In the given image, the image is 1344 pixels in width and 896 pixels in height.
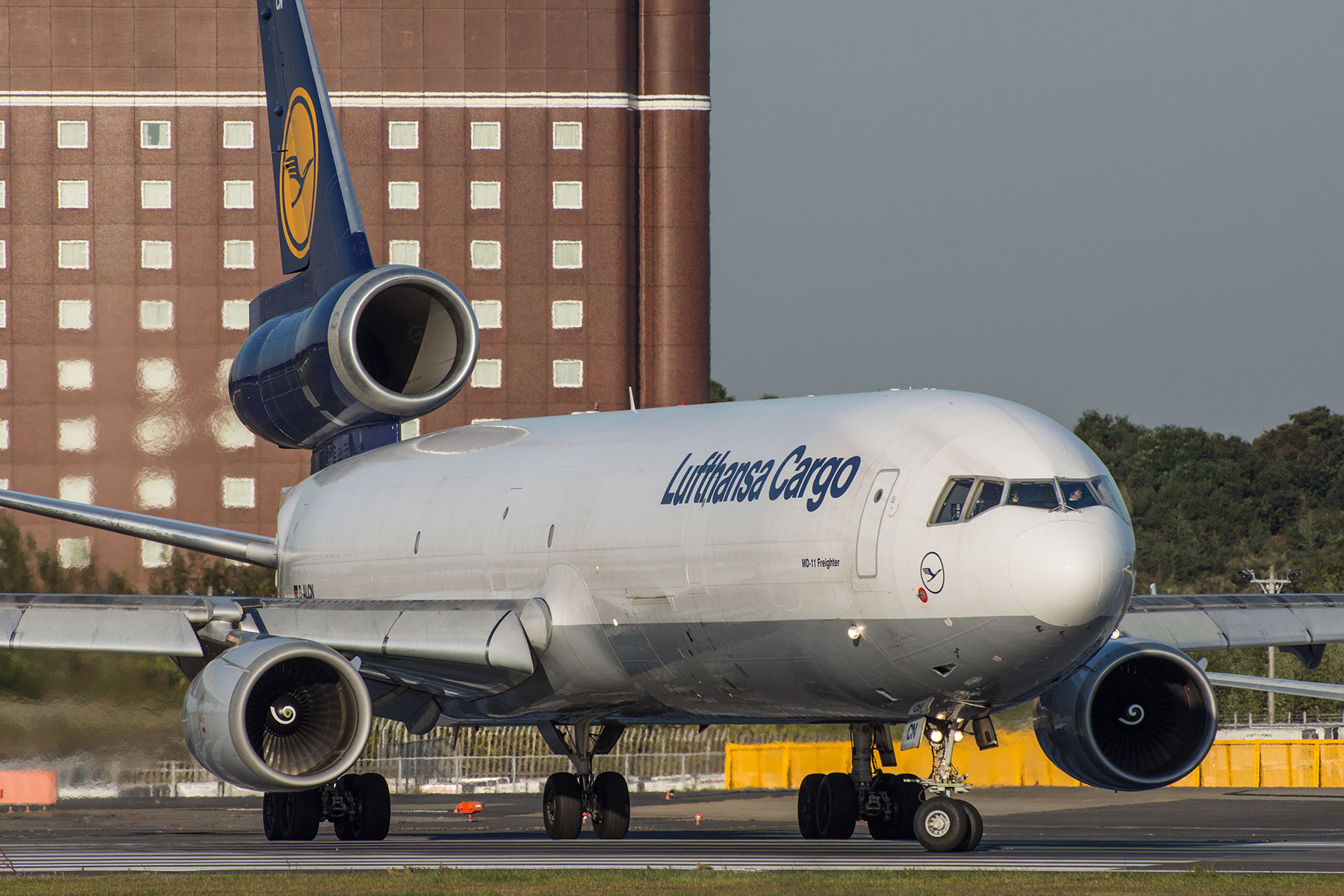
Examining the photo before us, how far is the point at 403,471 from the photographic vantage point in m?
25.3

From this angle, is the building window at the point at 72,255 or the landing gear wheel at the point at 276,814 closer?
the landing gear wheel at the point at 276,814

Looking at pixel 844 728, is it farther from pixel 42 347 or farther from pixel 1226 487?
pixel 1226 487

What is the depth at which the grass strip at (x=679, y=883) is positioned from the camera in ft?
46.9

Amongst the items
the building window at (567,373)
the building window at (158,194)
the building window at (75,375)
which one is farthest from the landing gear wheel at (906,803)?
the building window at (158,194)

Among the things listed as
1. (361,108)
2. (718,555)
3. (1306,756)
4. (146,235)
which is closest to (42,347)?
(146,235)

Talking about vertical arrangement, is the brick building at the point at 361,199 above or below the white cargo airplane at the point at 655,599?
above

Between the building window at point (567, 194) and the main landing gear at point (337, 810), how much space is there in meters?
57.7

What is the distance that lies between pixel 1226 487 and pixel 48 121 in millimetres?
54161

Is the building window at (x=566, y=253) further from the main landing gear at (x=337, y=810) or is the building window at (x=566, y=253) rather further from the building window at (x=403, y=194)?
the main landing gear at (x=337, y=810)

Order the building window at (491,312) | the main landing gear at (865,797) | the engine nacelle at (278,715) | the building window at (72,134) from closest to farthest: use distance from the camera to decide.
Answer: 1. the engine nacelle at (278,715)
2. the main landing gear at (865,797)
3. the building window at (72,134)
4. the building window at (491,312)

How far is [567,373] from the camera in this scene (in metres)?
79.9

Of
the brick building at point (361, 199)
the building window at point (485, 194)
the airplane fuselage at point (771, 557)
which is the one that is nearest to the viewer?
the airplane fuselage at point (771, 557)

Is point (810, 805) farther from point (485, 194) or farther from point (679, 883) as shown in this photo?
point (485, 194)

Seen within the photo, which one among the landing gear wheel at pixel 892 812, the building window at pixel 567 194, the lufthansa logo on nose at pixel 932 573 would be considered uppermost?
the building window at pixel 567 194
